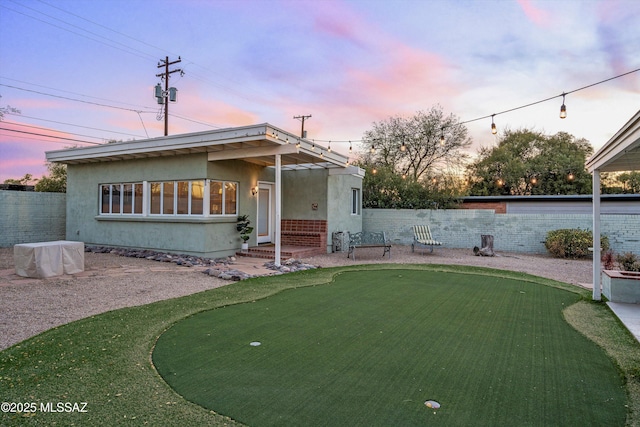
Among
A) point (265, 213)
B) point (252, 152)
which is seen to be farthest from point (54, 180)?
point (252, 152)

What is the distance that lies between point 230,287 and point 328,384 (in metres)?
4.48

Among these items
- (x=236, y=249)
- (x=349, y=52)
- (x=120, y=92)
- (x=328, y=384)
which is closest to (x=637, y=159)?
(x=328, y=384)

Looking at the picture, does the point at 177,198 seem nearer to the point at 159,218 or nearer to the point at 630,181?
the point at 159,218

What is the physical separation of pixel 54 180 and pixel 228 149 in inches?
802

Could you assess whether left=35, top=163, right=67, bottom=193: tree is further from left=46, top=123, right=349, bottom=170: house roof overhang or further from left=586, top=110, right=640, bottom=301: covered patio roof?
left=586, top=110, right=640, bottom=301: covered patio roof

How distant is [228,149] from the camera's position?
392 inches

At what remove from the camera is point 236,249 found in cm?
1117

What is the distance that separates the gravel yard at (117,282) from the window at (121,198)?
1.57 m

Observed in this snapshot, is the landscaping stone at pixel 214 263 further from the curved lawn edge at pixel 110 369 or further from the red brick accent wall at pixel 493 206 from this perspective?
the red brick accent wall at pixel 493 206

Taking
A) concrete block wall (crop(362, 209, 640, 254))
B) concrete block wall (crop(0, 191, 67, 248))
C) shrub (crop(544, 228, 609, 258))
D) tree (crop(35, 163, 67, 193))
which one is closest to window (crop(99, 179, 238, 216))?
concrete block wall (crop(0, 191, 67, 248))

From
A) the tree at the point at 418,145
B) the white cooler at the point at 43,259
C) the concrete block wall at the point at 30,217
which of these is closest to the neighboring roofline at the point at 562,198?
the tree at the point at 418,145

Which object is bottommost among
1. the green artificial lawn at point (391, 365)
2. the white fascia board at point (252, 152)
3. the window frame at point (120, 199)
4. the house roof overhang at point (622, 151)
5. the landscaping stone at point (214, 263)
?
the green artificial lawn at point (391, 365)

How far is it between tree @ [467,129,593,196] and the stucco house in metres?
15.4

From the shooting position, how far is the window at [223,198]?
10.5 metres
